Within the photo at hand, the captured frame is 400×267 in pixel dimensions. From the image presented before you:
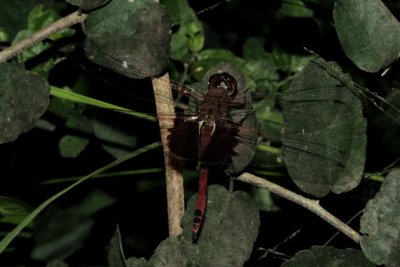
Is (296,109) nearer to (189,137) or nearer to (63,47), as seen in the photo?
(189,137)

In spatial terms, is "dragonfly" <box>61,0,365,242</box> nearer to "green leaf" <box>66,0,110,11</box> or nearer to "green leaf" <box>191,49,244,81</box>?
"green leaf" <box>66,0,110,11</box>

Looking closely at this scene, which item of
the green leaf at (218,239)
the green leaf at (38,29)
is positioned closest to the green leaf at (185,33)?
the green leaf at (38,29)

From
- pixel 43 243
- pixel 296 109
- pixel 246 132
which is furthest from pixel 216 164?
pixel 43 243

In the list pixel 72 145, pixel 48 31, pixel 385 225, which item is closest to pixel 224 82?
pixel 48 31

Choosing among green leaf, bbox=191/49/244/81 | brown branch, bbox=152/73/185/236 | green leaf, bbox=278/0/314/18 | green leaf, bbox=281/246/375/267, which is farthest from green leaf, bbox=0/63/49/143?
green leaf, bbox=278/0/314/18

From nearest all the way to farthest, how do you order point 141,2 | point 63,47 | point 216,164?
1. point 141,2
2. point 216,164
3. point 63,47

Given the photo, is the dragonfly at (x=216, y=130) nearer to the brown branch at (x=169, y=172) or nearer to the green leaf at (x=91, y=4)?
the brown branch at (x=169, y=172)
